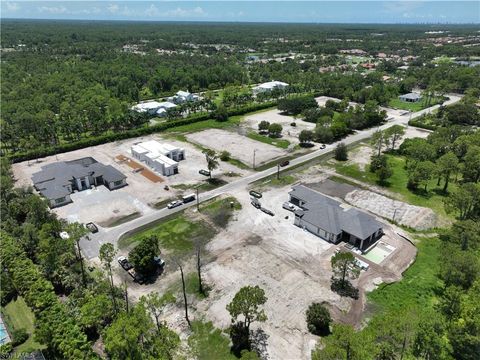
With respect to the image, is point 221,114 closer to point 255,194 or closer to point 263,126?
point 263,126

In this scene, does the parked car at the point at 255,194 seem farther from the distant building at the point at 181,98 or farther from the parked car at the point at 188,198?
the distant building at the point at 181,98

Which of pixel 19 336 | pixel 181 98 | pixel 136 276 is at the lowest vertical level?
pixel 136 276

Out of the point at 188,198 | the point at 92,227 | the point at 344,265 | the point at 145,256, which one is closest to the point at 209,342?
the point at 145,256

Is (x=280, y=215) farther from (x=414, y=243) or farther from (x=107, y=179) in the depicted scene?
(x=107, y=179)

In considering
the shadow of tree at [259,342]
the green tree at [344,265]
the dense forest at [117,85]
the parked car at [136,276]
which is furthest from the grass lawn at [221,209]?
the dense forest at [117,85]

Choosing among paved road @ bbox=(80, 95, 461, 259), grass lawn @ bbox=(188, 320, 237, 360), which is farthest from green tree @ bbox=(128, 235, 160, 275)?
grass lawn @ bbox=(188, 320, 237, 360)

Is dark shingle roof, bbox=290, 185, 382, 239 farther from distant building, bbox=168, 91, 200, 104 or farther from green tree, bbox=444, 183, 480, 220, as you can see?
distant building, bbox=168, 91, 200, 104

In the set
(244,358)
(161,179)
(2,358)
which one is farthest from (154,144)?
(244,358)
